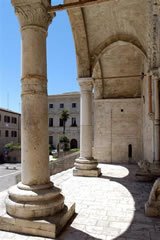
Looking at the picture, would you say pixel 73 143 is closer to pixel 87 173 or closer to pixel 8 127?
pixel 8 127

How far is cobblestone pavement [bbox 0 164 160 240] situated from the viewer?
4.06m

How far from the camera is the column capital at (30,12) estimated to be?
14.8 ft

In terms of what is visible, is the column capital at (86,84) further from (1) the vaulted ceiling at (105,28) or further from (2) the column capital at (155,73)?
(2) the column capital at (155,73)

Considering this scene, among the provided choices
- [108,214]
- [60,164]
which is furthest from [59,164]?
[108,214]

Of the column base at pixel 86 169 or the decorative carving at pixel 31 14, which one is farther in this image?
the column base at pixel 86 169

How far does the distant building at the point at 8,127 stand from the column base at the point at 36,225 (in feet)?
131

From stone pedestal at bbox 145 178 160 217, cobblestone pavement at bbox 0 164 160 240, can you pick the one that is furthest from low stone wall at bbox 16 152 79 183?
stone pedestal at bbox 145 178 160 217

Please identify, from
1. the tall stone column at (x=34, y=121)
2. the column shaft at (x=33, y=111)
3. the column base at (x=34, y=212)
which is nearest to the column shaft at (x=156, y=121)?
the tall stone column at (x=34, y=121)

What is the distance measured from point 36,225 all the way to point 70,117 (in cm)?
4562

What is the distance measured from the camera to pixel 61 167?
13375 millimetres

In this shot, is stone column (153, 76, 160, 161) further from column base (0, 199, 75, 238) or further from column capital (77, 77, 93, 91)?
column base (0, 199, 75, 238)

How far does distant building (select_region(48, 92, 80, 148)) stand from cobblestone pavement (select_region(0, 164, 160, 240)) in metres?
40.2

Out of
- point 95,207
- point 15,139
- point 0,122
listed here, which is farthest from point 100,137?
point 15,139

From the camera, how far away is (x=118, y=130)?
1577 centimetres
